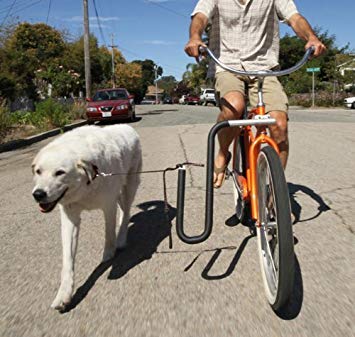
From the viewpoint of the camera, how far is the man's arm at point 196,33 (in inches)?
120

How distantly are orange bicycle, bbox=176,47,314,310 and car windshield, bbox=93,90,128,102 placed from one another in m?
16.7

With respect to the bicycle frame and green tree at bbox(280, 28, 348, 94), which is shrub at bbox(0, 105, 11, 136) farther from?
green tree at bbox(280, 28, 348, 94)

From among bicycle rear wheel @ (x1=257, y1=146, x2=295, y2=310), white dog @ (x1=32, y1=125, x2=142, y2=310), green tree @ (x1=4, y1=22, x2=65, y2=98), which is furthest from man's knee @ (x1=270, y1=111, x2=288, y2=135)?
green tree @ (x1=4, y1=22, x2=65, y2=98)

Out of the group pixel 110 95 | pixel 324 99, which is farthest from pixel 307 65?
pixel 110 95

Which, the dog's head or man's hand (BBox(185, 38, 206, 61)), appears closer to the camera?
the dog's head

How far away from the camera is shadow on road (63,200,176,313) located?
304cm

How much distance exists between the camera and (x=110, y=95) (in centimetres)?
1966

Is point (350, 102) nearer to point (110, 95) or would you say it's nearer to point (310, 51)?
point (110, 95)

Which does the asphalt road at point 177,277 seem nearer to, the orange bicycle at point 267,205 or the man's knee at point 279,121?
the orange bicycle at point 267,205

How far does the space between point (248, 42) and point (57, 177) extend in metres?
2.07

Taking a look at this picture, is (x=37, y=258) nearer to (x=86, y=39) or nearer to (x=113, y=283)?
(x=113, y=283)

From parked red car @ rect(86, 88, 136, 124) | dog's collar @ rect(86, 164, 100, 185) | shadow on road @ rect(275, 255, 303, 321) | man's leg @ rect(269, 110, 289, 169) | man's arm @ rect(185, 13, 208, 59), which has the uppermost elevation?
man's arm @ rect(185, 13, 208, 59)

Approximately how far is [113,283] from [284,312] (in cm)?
122

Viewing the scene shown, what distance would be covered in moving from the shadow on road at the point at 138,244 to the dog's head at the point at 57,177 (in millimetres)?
689
